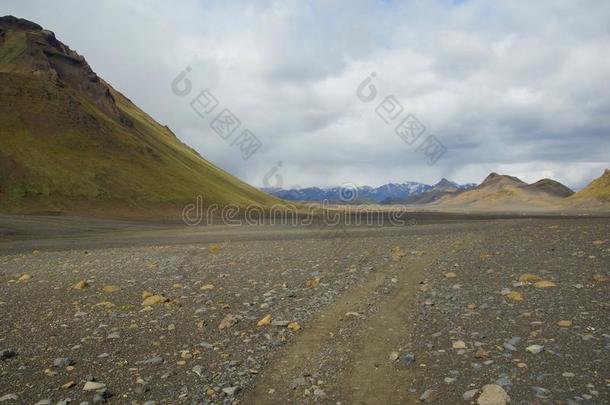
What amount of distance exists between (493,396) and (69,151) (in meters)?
99.4

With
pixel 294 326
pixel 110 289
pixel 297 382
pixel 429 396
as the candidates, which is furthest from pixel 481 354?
pixel 110 289

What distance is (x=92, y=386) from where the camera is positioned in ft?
22.9

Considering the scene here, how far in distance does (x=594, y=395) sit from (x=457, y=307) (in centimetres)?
470

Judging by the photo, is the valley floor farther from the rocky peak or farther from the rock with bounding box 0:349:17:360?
the rocky peak

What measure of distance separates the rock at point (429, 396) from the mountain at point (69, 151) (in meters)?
77.3

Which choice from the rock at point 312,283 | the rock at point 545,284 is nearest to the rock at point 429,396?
the rock at point 545,284

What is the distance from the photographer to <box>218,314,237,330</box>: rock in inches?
392

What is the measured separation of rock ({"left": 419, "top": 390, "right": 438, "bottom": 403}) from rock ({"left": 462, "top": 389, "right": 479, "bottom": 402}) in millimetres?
399

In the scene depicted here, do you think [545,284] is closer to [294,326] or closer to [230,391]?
[294,326]

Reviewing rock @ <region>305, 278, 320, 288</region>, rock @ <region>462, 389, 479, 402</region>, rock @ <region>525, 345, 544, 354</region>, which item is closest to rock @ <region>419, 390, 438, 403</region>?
rock @ <region>462, 389, 479, 402</region>

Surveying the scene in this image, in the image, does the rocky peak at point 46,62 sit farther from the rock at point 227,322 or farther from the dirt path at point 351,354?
the dirt path at point 351,354

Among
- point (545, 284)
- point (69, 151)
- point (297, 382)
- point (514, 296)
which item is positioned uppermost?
point (69, 151)

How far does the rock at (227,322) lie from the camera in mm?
9953

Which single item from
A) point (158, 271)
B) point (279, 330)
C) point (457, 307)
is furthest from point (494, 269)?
point (158, 271)
